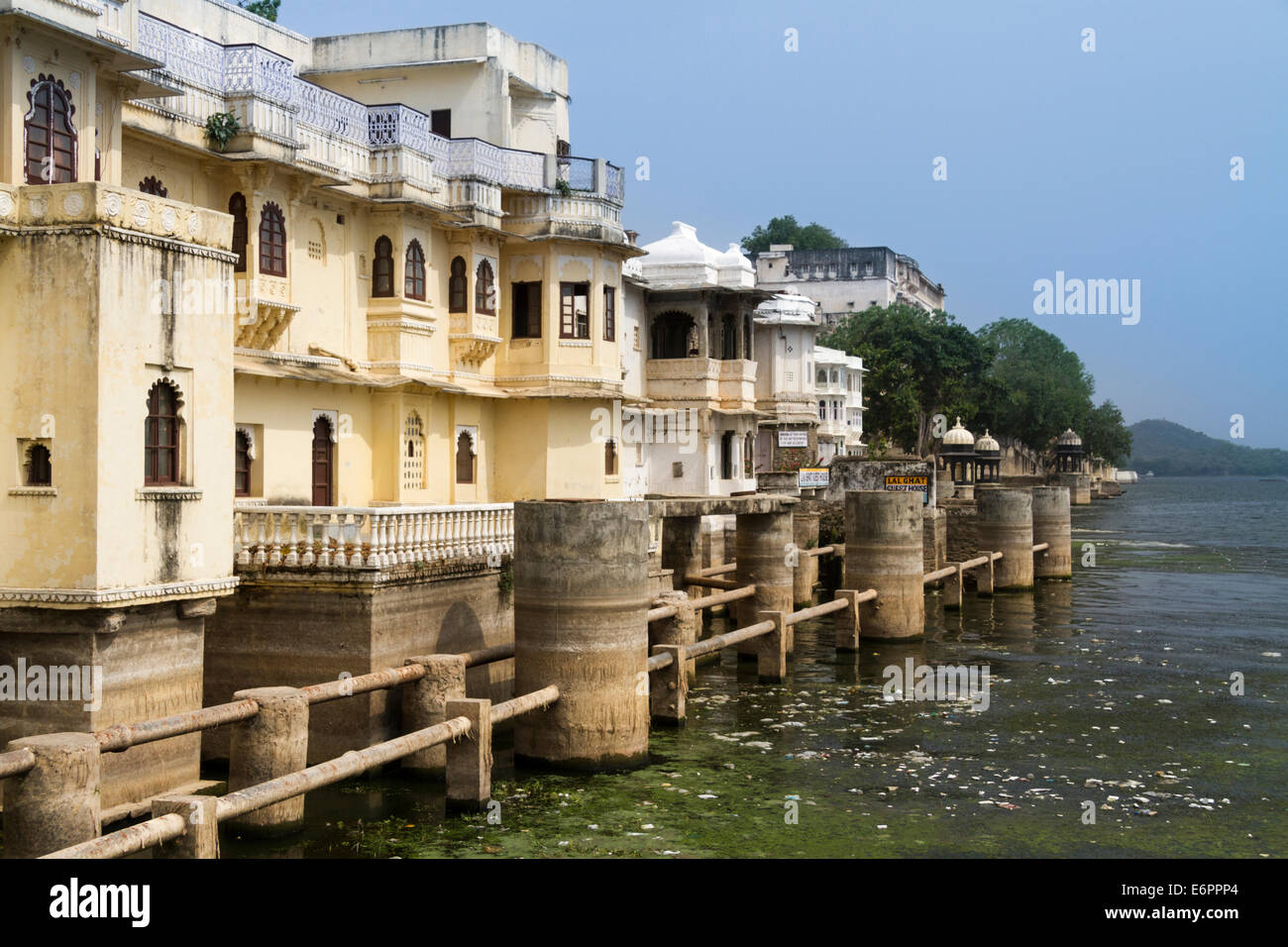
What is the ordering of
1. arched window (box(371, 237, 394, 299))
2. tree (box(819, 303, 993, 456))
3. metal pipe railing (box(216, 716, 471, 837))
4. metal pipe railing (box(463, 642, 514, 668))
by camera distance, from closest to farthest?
metal pipe railing (box(216, 716, 471, 837)) < metal pipe railing (box(463, 642, 514, 668)) < arched window (box(371, 237, 394, 299)) < tree (box(819, 303, 993, 456))

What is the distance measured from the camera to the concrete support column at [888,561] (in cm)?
3052

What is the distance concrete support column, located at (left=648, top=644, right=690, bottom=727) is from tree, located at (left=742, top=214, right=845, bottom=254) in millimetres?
109773

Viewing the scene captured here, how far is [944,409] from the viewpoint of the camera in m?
84.8

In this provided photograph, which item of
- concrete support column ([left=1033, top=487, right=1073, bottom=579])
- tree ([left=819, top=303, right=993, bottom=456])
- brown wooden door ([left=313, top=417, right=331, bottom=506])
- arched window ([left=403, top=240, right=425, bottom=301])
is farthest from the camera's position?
tree ([left=819, top=303, right=993, bottom=456])

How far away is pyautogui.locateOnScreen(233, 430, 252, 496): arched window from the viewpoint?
23.3 meters

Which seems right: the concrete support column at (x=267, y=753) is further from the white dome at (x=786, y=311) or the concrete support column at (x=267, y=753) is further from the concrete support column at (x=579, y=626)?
the white dome at (x=786, y=311)

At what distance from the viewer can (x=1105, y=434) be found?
456 feet

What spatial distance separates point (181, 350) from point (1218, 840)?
1376 cm

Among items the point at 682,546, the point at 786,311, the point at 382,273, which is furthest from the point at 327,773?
the point at 786,311

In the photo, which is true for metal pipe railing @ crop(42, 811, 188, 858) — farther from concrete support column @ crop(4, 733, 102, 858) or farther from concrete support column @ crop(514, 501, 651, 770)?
concrete support column @ crop(514, 501, 651, 770)

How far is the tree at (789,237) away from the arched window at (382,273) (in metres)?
104

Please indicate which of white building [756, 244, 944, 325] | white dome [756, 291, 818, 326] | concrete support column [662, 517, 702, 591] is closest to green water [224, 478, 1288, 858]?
concrete support column [662, 517, 702, 591]

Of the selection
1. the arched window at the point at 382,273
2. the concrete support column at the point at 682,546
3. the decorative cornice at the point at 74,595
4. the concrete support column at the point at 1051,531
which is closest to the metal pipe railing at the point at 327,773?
the decorative cornice at the point at 74,595

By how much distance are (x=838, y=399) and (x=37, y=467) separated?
66258 mm
